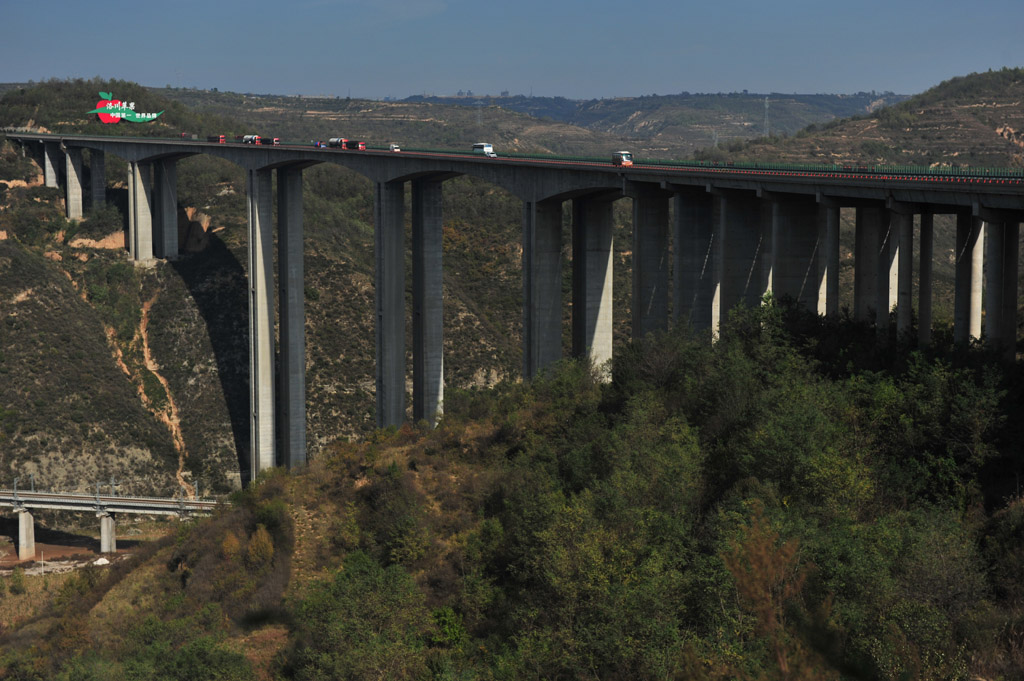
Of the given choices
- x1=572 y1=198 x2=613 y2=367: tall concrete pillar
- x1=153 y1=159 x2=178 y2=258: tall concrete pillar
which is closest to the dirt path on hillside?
x1=153 y1=159 x2=178 y2=258: tall concrete pillar

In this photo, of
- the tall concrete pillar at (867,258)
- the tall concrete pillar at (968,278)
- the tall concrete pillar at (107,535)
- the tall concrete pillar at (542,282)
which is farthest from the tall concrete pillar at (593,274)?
the tall concrete pillar at (107,535)

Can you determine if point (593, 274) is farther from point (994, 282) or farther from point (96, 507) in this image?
point (96, 507)

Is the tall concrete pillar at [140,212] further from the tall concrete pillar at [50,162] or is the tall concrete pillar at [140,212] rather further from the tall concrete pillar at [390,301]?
the tall concrete pillar at [390,301]

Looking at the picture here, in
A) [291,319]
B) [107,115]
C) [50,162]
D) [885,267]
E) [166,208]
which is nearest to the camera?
[885,267]

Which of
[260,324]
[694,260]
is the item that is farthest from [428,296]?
[694,260]

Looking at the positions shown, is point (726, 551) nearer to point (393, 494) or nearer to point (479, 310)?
point (393, 494)

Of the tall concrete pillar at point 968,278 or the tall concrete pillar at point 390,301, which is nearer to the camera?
the tall concrete pillar at point 968,278
